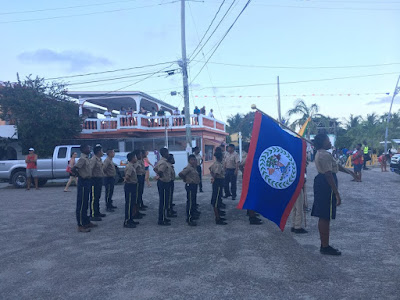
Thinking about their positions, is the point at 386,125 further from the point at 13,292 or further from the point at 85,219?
the point at 13,292

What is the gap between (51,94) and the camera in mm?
20609

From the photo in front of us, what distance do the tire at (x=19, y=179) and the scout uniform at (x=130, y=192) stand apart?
1080 cm

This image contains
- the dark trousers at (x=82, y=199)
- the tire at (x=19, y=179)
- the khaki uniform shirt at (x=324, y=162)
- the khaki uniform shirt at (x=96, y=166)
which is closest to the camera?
the khaki uniform shirt at (x=324, y=162)

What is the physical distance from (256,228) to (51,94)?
1684 centimetres

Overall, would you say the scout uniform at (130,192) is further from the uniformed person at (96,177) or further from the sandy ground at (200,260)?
the uniformed person at (96,177)

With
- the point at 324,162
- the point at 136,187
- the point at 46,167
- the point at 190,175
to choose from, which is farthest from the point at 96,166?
the point at 46,167

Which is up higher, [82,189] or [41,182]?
[82,189]

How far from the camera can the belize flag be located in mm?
5855

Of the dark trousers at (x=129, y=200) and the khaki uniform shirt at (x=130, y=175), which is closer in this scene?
the dark trousers at (x=129, y=200)

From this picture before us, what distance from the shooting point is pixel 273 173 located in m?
5.88

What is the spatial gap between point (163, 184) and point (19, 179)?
1133 centimetres

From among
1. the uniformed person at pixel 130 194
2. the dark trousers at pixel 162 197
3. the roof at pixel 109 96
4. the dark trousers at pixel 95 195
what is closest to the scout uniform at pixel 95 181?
the dark trousers at pixel 95 195

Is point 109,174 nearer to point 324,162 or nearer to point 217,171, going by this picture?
point 217,171

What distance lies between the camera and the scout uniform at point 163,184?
7836 mm
